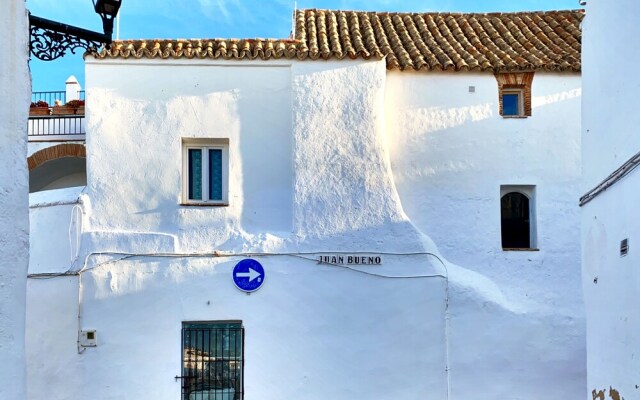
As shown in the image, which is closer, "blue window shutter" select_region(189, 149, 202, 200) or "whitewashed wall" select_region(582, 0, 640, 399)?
"whitewashed wall" select_region(582, 0, 640, 399)

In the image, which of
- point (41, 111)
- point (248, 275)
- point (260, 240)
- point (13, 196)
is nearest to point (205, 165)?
point (260, 240)

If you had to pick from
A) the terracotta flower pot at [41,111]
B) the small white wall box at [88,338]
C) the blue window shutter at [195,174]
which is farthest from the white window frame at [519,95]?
the terracotta flower pot at [41,111]

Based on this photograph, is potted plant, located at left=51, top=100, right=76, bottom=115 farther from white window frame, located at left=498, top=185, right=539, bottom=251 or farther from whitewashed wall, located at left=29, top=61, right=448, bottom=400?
white window frame, located at left=498, top=185, right=539, bottom=251

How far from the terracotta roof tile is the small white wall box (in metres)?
3.94

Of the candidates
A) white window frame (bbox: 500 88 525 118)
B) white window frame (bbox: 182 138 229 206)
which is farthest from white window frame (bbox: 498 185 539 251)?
white window frame (bbox: 182 138 229 206)

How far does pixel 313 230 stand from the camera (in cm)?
1147

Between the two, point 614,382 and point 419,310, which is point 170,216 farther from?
point 614,382

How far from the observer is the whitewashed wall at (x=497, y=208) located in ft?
37.3

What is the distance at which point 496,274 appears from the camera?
11.7m

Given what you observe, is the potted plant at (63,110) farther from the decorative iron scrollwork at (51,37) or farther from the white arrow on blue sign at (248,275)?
the decorative iron scrollwork at (51,37)

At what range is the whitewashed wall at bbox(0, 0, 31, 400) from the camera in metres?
6.27

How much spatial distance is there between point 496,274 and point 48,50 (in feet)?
24.2

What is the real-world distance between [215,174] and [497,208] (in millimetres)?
4247

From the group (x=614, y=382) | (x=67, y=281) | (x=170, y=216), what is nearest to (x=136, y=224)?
(x=170, y=216)
